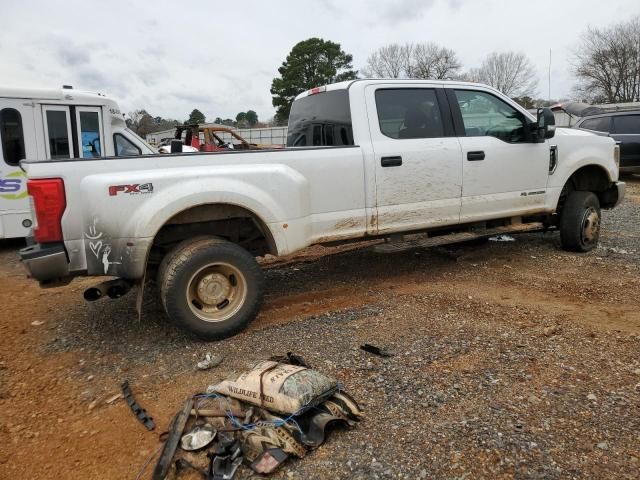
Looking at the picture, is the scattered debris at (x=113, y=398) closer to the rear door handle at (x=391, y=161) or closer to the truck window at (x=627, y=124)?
the rear door handle at (x=391, y=161)

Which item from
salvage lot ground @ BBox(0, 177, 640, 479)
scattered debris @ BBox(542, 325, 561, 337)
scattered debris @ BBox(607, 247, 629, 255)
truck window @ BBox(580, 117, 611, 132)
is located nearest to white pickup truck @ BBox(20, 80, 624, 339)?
scattered debris @ BBox(607, 247, 629, 255)

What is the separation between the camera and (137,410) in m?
3.10

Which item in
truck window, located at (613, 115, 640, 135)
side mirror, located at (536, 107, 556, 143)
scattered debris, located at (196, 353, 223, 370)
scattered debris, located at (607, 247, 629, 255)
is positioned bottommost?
scattered debris, located at (196, 353, 223, 370)

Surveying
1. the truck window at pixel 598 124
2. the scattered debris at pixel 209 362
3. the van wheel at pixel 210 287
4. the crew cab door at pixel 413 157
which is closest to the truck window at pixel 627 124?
the truck window at pixel 598 124

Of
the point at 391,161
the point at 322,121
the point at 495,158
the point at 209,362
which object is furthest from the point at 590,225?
the point at 209,362

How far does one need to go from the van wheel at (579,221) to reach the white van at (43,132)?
20.2 ft

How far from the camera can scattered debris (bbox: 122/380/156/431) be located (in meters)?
2.96

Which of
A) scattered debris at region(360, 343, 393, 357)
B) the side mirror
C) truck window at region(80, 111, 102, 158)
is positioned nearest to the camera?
scattered debris at region(360, 343, 393, 357)

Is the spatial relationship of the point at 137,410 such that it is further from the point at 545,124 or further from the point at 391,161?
the point at 545,124

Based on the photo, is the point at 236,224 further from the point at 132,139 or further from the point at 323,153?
the point at 132,139

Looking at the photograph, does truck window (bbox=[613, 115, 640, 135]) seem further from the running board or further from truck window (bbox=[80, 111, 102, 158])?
truck window (bbox=[80, 111, 102, 158])

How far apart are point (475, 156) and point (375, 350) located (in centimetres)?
258

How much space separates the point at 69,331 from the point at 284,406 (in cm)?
267

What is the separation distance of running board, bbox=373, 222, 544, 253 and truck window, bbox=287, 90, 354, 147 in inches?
42.9
